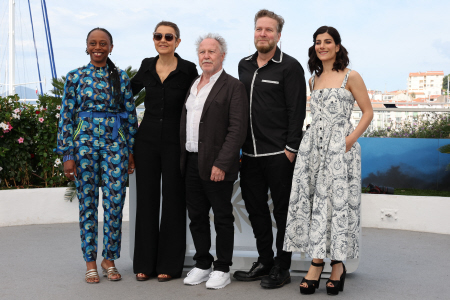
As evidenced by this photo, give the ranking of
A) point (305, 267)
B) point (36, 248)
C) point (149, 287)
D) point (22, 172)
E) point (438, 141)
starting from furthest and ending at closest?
1. point (438, 141)
2. point (22, 172)
3. point (36, 248)
4. point (305, 267)
5. point (149, 287)

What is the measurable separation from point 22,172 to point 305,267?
14.9 feet

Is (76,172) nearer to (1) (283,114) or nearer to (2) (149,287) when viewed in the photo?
(2) (149,287)

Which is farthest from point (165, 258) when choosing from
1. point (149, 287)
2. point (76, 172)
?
point (76, 172)

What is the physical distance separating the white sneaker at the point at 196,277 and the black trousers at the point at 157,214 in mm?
180

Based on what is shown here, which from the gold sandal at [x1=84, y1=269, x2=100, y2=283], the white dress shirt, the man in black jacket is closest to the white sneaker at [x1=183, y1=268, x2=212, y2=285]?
the man in black jacket

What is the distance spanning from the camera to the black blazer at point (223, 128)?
3.64 metres

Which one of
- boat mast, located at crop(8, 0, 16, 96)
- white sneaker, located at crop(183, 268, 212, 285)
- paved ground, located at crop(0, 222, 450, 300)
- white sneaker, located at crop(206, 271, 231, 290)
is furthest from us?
boat mast, located at crop(8, 0, 16, 96)

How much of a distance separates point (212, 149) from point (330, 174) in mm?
886

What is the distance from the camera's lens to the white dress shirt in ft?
12.3

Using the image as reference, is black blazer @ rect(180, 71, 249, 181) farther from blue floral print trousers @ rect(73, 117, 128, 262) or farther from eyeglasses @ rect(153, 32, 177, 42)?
blue floral print trousers @ rect(73, 117, 128, 262)

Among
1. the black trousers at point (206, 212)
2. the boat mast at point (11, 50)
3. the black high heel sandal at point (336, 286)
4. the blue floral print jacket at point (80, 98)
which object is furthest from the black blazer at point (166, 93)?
the boat mast at point (11, 50)

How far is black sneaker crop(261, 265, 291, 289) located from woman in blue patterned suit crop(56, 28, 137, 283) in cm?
119

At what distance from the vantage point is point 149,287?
3.78m

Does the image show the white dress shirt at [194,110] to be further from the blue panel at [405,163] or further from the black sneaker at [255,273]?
the blue panel at [405,163]
